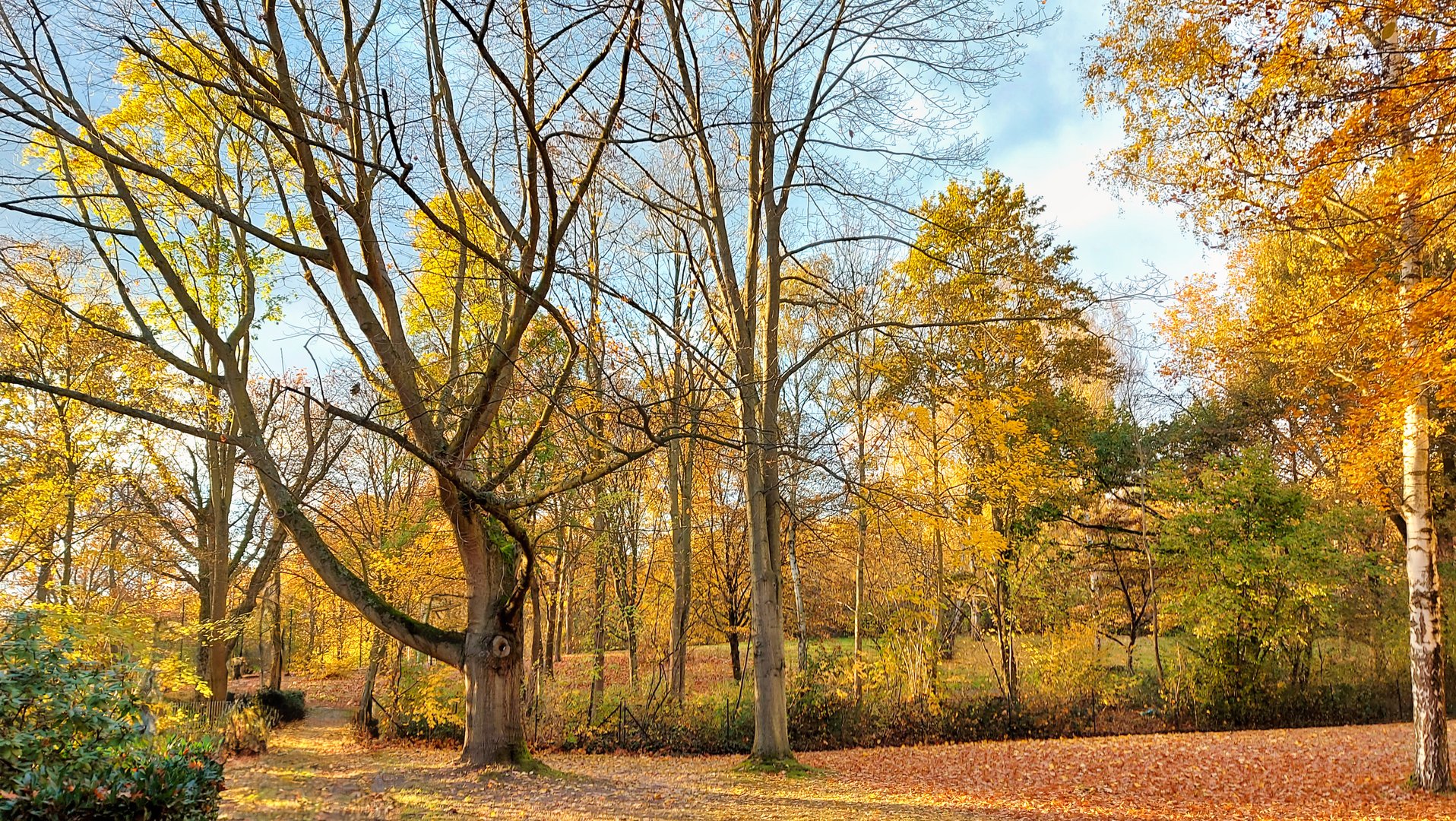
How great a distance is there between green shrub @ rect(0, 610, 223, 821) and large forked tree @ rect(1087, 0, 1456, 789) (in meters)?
7.24

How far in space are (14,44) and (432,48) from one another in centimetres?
270

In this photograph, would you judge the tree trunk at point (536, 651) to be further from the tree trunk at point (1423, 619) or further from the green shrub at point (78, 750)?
the tree trunk at point (1423, 619)

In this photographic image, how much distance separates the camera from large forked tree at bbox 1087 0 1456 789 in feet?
17.0

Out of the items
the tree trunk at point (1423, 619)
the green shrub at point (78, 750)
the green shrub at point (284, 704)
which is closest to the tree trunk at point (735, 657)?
the green shrub at point (284, 704)

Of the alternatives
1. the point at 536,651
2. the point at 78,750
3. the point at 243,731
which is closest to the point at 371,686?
the point at 243,731

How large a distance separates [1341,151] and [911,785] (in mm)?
7147

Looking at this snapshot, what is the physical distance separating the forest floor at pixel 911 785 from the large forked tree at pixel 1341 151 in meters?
1.62

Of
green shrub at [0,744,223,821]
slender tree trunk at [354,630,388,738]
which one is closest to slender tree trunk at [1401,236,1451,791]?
green shrub at [0,744,223,821]

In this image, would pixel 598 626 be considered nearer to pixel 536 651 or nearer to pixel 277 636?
pixel 536 651

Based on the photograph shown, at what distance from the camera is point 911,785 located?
335 inches

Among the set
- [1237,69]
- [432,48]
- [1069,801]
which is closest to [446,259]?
[432,48]

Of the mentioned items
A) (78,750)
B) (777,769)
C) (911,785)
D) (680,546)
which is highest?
(680,546)

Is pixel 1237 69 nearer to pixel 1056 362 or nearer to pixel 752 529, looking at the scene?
pixel 752 529

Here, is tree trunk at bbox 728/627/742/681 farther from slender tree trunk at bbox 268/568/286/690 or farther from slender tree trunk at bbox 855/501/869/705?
slender tree trunk at bbox 268/568/286/690
